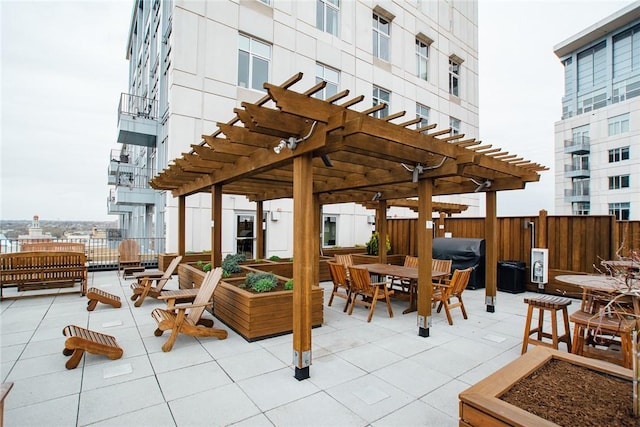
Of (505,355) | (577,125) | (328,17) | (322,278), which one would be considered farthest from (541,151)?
(505,355)

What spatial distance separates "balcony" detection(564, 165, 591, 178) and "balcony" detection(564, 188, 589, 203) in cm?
130

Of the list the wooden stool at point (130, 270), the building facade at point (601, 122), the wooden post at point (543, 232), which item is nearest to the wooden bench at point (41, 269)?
the wooden stool at point (130, 270)

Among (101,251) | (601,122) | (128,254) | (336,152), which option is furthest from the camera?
(601,122)

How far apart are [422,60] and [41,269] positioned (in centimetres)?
1655

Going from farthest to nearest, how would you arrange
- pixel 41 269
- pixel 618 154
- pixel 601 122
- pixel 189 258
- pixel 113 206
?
1. pixel 601 122
2. pixel 618 154
3. pixel 113 206
4. pixel 189 258
5. pixel 41 269

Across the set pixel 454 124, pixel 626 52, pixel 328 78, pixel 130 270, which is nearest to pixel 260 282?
pixel 130 270

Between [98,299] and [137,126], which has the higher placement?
[137,126]

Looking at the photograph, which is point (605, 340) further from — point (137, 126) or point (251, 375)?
point (137, 126)

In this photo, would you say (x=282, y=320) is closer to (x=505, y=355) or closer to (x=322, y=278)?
(x=505, y=355)

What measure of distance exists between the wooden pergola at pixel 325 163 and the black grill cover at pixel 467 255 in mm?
2095

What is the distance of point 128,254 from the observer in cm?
973

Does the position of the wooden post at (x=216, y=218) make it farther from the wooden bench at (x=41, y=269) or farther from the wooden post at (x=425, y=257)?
the wooden post at (x=425, y=257)

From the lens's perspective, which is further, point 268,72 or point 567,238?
point 268,72

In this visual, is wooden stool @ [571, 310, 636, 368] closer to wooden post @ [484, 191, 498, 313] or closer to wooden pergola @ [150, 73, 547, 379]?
wooden pergola @ [150, 73, 547, 379]
